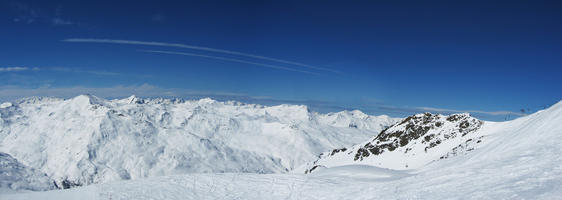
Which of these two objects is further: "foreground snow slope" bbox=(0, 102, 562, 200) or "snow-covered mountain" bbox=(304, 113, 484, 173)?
"snow-covered mountain" bbox=(304, 113, 484, 173)

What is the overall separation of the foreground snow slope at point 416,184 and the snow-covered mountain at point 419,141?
105 feet

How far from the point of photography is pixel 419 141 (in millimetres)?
70875

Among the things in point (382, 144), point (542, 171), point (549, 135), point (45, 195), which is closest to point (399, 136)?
point (382, 144)

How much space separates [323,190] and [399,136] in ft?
230

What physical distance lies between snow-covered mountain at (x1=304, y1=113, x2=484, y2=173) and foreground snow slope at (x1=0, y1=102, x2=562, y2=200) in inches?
1255

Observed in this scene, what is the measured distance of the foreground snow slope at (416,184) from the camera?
12773mm

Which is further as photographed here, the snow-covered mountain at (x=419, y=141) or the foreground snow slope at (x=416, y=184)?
the snow-covered mountain at (x=419, y=141)

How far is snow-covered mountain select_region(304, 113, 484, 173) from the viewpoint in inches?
2227

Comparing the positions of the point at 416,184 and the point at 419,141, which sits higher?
the point at 419,141

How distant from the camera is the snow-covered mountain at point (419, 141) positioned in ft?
186

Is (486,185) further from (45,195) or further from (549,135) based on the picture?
(45,195)

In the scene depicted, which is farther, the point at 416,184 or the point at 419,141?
the point at 419,141

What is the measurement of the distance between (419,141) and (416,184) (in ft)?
196

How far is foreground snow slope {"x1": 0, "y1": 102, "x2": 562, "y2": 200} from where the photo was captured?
1277 cm
